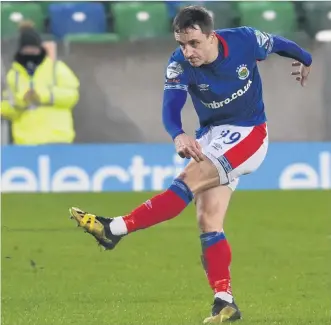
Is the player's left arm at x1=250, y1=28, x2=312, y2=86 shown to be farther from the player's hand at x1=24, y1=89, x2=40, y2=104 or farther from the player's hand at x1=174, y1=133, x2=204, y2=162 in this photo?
the player's hand at x1=24, y1=89, x2=40, y2=104

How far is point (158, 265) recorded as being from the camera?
10.3 metres

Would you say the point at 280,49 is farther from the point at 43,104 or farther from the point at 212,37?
the point at 43,104

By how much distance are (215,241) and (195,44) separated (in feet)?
4.18

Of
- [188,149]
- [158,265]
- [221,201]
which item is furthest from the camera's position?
[158,265]

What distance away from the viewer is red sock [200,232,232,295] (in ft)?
24.6

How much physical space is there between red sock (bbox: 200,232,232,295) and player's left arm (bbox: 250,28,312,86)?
117 cm

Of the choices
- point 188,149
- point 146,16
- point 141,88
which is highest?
point 146,16

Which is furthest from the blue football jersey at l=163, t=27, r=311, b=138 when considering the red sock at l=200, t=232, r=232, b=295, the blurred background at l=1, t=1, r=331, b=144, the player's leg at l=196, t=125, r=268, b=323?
the blurred background at l=1, t=1, r=331, b=144

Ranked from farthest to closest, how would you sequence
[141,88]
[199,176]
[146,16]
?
[146,16] < [141,88] < [199,176]

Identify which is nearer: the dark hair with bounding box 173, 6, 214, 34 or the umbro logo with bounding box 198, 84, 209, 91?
the dark hair with bounding box 173, 6, 214, 34

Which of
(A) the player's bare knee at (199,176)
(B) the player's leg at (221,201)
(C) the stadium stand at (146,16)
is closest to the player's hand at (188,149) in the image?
(A) the player's bare knee at (199,176)

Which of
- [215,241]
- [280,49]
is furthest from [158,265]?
[280,49]

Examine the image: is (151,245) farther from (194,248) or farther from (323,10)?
(323,10)

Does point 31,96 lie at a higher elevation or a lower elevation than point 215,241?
higher
